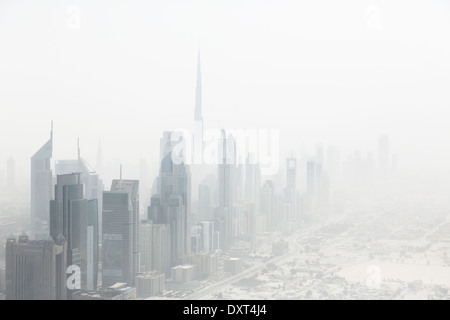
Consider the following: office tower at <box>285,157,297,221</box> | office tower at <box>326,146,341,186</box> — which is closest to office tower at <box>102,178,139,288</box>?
office tower at <box>285,157,297,221</box>

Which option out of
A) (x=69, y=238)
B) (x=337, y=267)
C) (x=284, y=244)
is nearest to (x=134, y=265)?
(x=69, y=238)

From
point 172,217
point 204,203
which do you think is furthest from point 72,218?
point 204,203

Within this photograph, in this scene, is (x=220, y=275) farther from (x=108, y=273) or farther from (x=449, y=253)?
(x=449, y=253)

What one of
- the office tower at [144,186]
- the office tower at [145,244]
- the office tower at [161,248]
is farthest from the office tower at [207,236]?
the office tower at [144,186]

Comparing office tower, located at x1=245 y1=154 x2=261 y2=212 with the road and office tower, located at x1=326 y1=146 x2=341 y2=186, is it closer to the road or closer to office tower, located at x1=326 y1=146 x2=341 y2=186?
the road

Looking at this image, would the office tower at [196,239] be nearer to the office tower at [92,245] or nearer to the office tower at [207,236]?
the office tower at [207,236]

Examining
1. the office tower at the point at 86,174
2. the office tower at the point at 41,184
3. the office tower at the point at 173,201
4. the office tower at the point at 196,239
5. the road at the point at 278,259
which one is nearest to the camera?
the road at the point at 278,259
